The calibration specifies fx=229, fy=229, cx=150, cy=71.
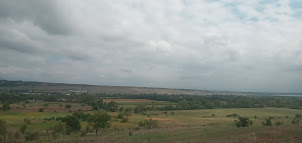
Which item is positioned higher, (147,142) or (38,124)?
(147,142)

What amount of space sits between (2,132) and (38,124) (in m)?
32.4

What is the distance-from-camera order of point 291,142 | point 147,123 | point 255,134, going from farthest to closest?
point 147,123
point 255,134
point 291,142

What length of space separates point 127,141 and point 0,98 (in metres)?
163

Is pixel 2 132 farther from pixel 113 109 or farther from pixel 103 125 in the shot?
pixel 113 109

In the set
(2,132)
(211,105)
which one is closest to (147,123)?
(2,132)

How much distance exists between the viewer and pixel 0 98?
163875mm

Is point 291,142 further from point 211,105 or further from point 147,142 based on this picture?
point 211,105

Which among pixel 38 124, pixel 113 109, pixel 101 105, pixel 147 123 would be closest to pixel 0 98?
pixel 101 105

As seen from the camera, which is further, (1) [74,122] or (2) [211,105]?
(2) [211,105]

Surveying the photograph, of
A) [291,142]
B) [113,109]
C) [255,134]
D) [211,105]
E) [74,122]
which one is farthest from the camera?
[211,105]

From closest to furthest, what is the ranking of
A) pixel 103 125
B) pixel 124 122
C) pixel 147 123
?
pixel 103 125
pixel 147 123
pixel 124 122

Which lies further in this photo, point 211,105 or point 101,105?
point 211,105

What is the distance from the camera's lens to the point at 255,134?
117ft

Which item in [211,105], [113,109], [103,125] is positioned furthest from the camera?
[211,105]
